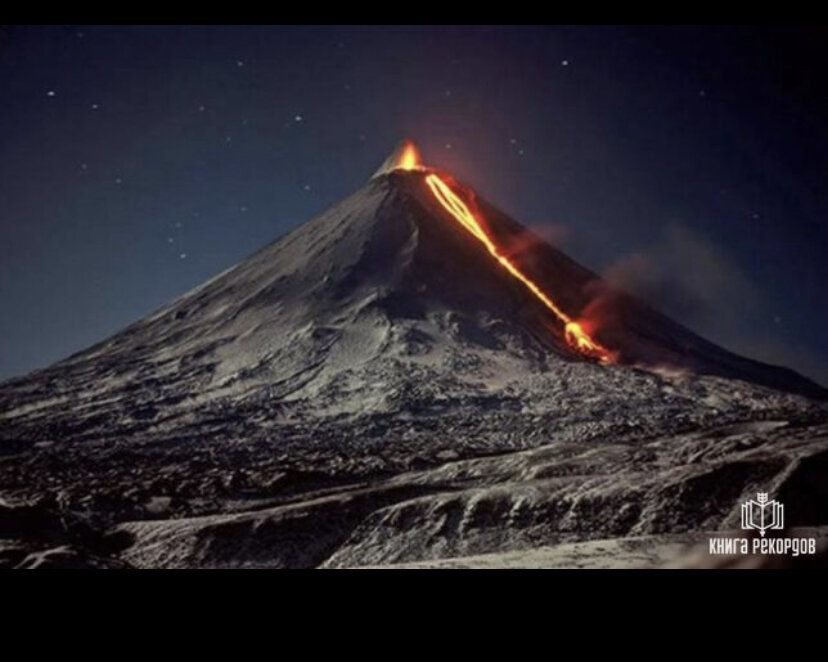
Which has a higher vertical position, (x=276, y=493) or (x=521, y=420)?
(x=521, y=420)

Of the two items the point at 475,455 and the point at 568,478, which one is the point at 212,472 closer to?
the point at 475,455

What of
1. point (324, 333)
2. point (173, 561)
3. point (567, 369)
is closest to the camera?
point (173, 561)

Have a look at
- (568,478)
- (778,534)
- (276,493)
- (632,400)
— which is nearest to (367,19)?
(778,534)

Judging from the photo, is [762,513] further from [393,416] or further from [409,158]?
[409,158]

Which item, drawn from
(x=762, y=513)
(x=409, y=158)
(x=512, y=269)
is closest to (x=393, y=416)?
(x=762, y=513)

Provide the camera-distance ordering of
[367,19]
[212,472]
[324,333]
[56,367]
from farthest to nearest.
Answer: [56,367] < [324,333] < [212,472] < [367,19]

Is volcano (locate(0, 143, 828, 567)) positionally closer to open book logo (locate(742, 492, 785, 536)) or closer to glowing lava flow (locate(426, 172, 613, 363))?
glowing lava flow (locate(426, 172, 613, 363))

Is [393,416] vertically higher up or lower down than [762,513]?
higher up
